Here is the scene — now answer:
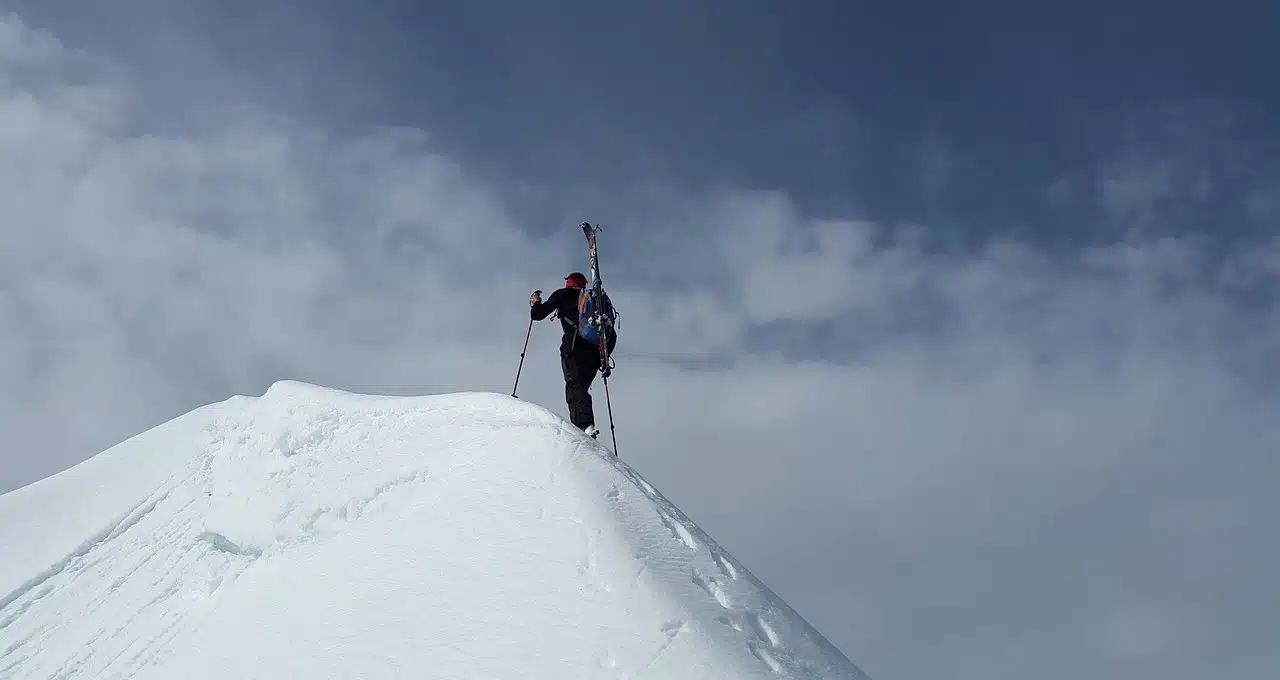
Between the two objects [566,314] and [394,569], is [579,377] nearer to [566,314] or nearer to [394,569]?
[566,314]

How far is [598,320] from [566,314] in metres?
0.51

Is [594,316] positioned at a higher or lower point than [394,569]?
higher

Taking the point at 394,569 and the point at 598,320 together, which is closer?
the point at 394,569

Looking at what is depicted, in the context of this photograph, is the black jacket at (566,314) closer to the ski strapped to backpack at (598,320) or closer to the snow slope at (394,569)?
the ski strapped to backpack at (598,320)

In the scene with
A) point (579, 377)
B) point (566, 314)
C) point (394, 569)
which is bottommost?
point (394, 569)

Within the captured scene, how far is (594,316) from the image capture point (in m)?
10.4

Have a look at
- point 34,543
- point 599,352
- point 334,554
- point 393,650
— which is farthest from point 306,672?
point 34,543

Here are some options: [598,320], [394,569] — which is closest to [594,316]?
[598,320]

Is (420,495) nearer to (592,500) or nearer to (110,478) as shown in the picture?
(592,500)

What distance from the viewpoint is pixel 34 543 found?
30.7 ft

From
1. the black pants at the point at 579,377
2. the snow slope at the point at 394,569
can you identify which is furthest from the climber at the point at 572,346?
the snow slope at the point at 394,569

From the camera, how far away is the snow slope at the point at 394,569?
163 inches

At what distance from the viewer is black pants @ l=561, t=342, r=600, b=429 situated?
10.0 m

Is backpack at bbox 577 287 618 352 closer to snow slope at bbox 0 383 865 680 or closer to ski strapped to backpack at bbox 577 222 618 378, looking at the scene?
ski strapped to backpack at bbox 577 222 618 378
